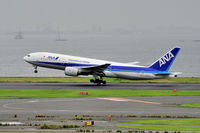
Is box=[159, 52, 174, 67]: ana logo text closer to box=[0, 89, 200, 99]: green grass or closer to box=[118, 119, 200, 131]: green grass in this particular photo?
box=[0, 89, 200, 99]: green grass

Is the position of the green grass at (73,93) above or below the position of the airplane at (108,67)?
below

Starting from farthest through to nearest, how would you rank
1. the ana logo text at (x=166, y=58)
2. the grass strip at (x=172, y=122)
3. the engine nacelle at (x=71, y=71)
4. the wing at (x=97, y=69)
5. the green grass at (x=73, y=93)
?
the wing at (x=97, y=69) → the engine nacelle at (x=71, y=71) → the ana logo text at (x=166, y=58) → the green grass at (x=73, y=93) → the grass strip at (x=172, y=122)

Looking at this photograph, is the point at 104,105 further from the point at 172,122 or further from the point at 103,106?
the point at 172,122

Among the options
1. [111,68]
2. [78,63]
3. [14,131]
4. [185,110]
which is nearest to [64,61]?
[78,63]

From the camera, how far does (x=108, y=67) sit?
71250 millimetres

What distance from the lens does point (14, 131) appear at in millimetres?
30859

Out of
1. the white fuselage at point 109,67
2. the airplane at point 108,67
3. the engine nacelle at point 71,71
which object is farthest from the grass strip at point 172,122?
the engine nacelle at point 71,71

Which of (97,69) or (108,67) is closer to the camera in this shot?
(97,69)

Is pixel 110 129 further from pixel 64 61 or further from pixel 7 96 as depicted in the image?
pixel 64 61

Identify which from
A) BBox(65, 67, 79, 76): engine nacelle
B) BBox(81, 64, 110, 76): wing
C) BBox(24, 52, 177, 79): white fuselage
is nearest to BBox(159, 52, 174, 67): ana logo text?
BBox(24, 52, 177, 79): white fuselage

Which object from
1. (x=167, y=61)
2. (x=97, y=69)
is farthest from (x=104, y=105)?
(x=167, y=61)

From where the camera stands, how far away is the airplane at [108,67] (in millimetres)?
69000

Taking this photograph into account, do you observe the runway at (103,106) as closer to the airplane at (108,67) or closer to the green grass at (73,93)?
the green grass at (73,93)

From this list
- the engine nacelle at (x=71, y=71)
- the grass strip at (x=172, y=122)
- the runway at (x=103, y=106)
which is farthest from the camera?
the engine nacelle at (x=71, y=71)
